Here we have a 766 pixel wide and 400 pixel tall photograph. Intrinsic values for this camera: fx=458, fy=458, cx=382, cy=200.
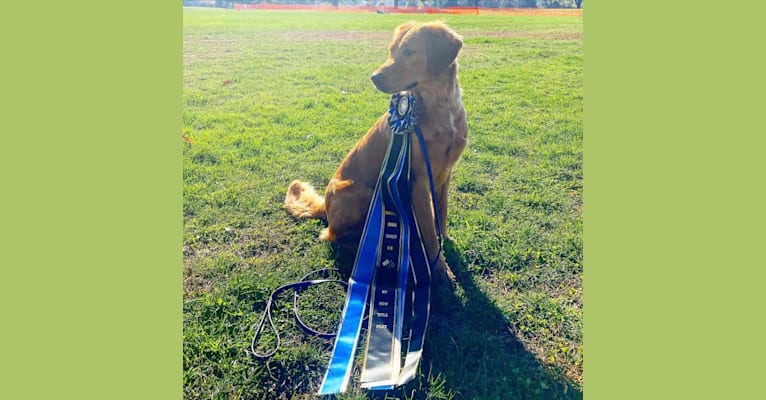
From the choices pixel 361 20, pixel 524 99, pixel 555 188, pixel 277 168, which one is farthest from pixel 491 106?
pixel 277 168

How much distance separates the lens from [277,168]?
4.91m

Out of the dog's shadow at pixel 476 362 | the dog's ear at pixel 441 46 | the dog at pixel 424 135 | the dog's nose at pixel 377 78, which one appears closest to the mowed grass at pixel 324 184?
the dog's shadow at pixel 476 362

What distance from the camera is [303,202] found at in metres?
4.21

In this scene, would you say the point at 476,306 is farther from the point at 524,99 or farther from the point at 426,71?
the point at 524,99

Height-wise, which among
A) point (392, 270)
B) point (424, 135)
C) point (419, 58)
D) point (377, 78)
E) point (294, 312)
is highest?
point (419, 58)

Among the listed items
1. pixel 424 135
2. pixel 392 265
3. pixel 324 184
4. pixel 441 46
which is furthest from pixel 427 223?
pixel 324 184

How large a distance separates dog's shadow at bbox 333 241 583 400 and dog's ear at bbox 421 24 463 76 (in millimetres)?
1596

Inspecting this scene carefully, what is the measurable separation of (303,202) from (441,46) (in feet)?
6.22

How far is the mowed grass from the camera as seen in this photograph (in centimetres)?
265

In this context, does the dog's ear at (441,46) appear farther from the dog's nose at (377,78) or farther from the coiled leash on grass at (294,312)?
the coiled leash on grass at (294,312)

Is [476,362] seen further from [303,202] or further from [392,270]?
[303,202]

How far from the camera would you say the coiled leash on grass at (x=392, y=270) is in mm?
2838

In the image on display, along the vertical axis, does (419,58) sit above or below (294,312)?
above

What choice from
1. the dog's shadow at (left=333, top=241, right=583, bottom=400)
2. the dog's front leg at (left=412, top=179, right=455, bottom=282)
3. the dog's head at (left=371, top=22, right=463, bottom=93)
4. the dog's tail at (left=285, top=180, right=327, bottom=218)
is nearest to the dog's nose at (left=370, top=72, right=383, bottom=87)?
the dog's head at (left=371, top=22, right=463, bottom=93)
